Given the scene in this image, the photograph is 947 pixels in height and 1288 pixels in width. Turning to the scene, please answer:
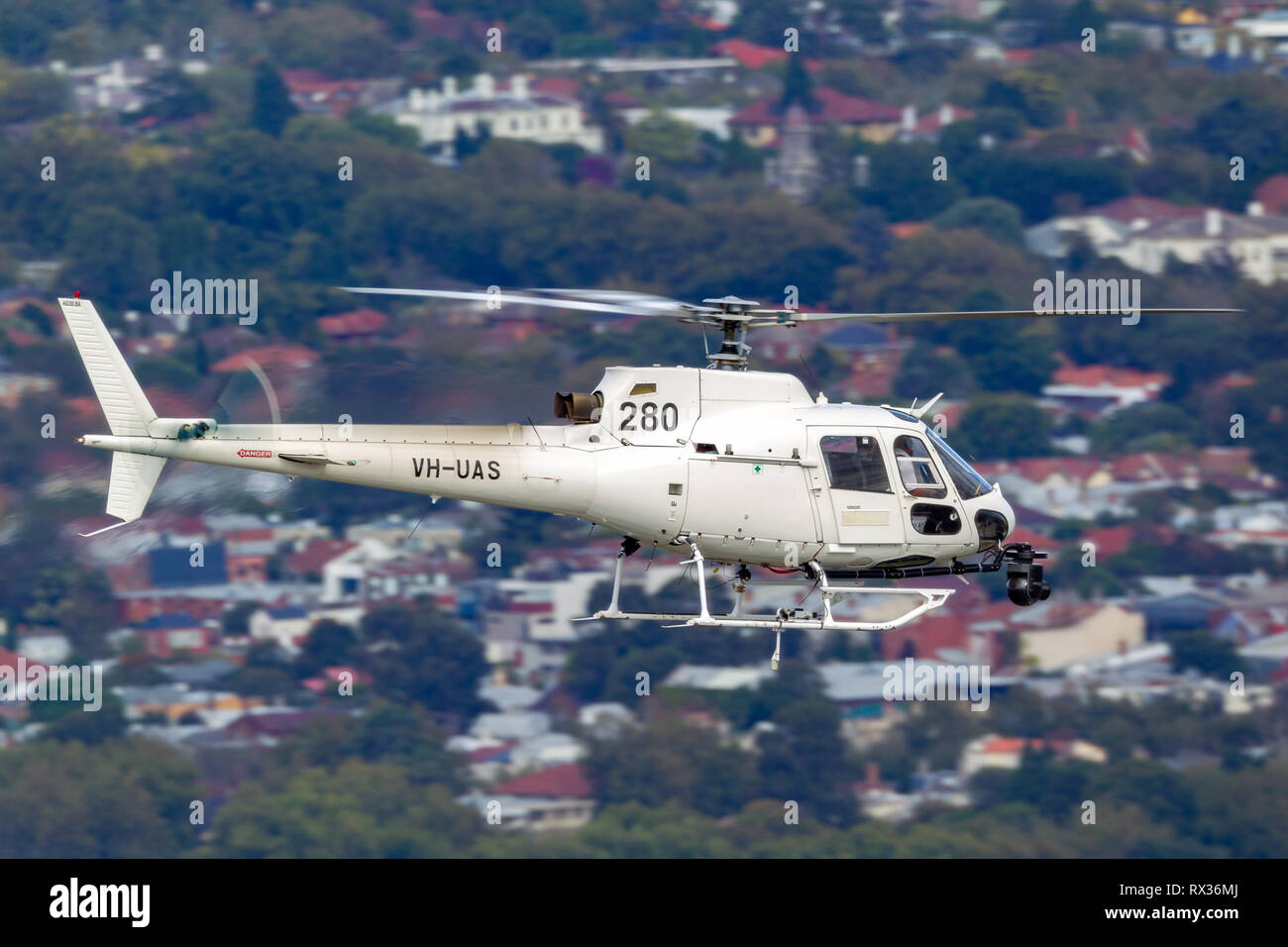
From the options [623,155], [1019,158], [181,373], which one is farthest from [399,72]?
[181,373]

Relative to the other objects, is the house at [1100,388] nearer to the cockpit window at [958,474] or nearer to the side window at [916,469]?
the cockpit window at [958,474]

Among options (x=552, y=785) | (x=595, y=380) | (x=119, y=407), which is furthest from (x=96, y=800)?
(x=119, y=407)

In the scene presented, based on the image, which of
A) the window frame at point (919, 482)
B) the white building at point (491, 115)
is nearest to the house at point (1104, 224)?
the white building at point (491, 115)

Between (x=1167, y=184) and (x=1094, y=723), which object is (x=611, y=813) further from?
(x=1167, y=184)

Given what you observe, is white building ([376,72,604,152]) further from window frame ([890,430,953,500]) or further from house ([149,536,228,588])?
window frame ([890,430,953,500])

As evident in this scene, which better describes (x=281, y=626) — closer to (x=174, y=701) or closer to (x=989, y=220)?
(x=174, y=701)
